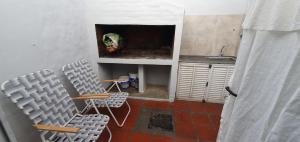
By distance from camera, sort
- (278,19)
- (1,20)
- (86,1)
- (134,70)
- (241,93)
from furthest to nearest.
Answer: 1. (134,70)
2. (86,1)
3. (1,20)
4. (241,93)
5. (278,19)

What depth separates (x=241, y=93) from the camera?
3.16 feet

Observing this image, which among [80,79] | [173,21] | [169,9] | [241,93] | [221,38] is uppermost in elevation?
[169,9]

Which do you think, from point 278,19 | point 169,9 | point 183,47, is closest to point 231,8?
point 183,47

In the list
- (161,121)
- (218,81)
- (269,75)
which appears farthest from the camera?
(218,81)

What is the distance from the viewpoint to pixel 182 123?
2.19m

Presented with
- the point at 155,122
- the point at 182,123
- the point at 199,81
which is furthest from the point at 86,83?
the point at 199,81

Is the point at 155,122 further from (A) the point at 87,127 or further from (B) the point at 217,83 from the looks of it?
(B) the point at 217,83

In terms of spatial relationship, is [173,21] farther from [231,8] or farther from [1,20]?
[1,20]

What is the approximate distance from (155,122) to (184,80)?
963 millimetres

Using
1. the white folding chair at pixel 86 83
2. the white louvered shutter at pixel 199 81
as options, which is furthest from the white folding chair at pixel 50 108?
the white louvered shutter at pixel 199 81

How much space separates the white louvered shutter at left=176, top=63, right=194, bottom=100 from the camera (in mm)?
2529

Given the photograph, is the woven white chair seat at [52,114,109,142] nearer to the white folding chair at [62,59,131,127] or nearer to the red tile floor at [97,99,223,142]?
the white folding chair at [62,59,131,127]

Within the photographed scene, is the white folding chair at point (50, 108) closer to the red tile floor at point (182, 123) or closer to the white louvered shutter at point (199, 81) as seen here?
the red tile floor at point (182, 123)

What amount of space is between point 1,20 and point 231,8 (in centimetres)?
320
